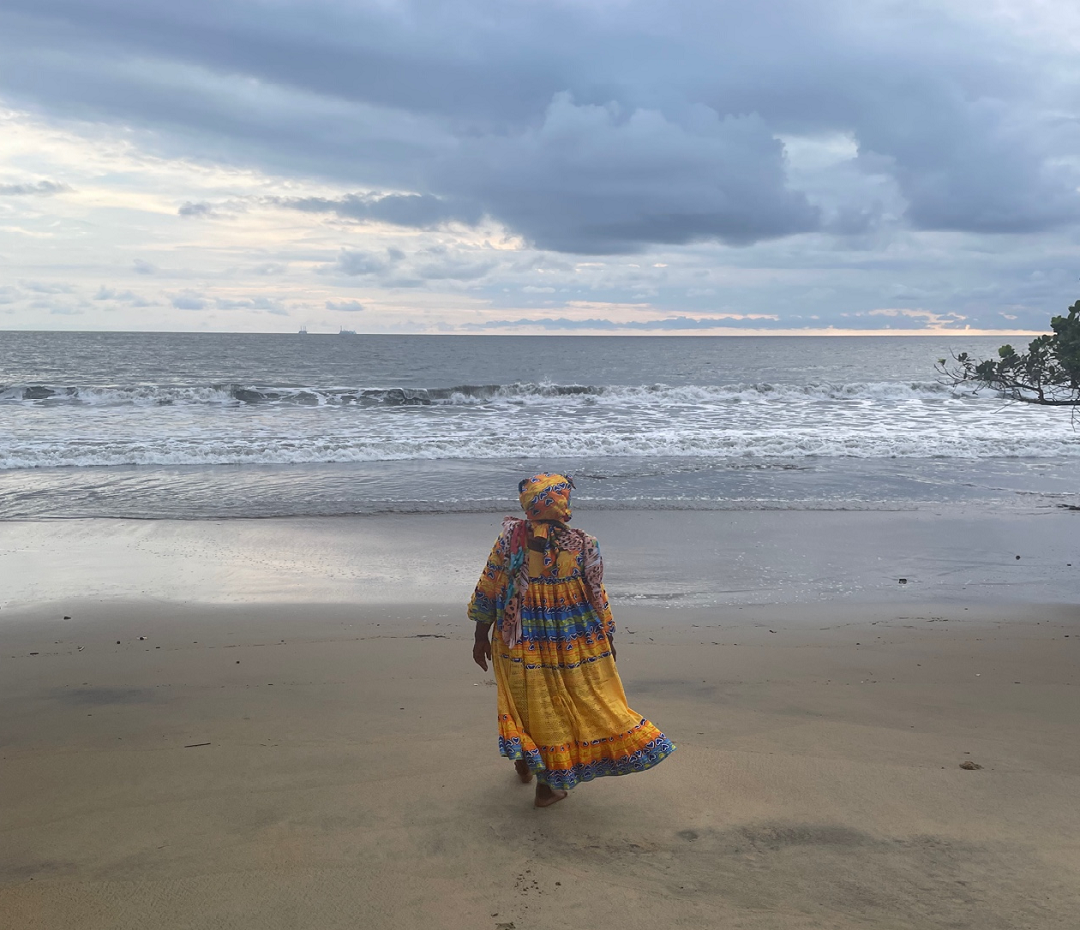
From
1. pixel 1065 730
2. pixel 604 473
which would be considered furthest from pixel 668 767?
pixel 604 473

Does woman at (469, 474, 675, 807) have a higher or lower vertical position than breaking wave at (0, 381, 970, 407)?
lower

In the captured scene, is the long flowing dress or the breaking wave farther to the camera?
the breaking wave

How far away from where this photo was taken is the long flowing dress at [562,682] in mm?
3531

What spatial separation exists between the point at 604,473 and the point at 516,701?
1139cm

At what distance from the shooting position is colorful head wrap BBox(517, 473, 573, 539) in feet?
Answer: 11.5

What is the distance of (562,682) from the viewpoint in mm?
3568

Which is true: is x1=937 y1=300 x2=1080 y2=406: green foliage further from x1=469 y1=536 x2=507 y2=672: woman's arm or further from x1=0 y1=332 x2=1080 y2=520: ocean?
x1=469 y1=536 x2=507 y2=672: woman's arm

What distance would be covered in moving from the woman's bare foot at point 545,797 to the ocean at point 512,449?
25.6 feet

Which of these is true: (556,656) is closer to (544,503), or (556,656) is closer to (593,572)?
(593,572)

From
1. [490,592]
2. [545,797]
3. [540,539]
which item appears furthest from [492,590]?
[545,797]

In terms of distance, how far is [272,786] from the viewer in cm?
389

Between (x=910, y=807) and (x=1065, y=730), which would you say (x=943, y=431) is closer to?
(x=1065, y=730)

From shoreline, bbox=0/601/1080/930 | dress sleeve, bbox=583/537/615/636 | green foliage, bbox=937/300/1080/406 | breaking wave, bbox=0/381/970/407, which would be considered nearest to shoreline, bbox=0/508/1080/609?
shoreline, bbox=0/601/1080/930

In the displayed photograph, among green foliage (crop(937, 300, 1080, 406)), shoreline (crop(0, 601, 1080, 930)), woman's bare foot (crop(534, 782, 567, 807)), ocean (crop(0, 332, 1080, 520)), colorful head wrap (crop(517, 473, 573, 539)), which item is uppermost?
green foliage (crop(937, 300, 1080, 406))
